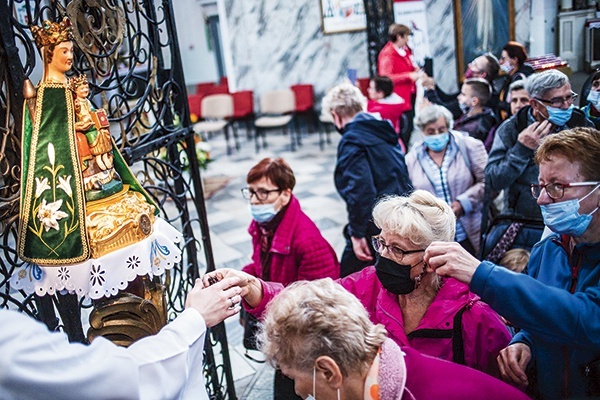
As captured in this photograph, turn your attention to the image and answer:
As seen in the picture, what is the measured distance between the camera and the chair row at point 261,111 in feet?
36.2

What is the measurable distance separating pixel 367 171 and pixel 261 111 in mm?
8334

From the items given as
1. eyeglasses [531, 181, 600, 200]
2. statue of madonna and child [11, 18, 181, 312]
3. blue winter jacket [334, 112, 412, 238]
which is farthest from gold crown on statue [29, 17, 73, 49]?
blue winter jacket [334, 112, 412, 238]

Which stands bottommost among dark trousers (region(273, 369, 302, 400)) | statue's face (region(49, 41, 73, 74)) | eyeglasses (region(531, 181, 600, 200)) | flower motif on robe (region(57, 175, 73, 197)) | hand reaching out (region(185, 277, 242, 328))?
dark trousers (region(273, 369, 302, 400))

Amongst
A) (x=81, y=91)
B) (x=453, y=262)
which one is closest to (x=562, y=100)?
(x=453, y=262)

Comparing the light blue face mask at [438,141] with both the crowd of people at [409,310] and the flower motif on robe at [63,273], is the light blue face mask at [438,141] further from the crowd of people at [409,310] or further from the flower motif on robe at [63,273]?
the flower motif on robe at [63,273]

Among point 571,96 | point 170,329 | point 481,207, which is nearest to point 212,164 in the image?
point 481,207

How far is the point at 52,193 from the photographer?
6.18ft

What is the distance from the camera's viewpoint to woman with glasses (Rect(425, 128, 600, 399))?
177cm

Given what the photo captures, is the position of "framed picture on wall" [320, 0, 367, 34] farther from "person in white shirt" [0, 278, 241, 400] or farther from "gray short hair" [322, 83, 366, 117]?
"person in white shirt" [0, 278, 241, 400]

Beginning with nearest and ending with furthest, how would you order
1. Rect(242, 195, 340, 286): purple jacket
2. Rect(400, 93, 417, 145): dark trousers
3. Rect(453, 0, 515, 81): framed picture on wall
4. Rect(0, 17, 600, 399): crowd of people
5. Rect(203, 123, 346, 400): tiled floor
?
1. Rect(0, 17, 600, 399): crowd of people
2. Rect(242, 195, 340, 286): purple jacket
3. Rect(203, 123, 346, 400): tiled floor
4. Rect(453, 0, 515, 81): framed picture on wall
5. Rect(400, 93, 417, 145): dark trousers

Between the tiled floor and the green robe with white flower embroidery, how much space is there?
2101 mm

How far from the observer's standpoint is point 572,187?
1.98 metres

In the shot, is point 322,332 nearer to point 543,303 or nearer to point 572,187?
point 543,303

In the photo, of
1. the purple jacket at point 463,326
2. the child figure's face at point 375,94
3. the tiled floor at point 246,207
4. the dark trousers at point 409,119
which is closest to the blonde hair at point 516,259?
the purple jacket at point 463,326
